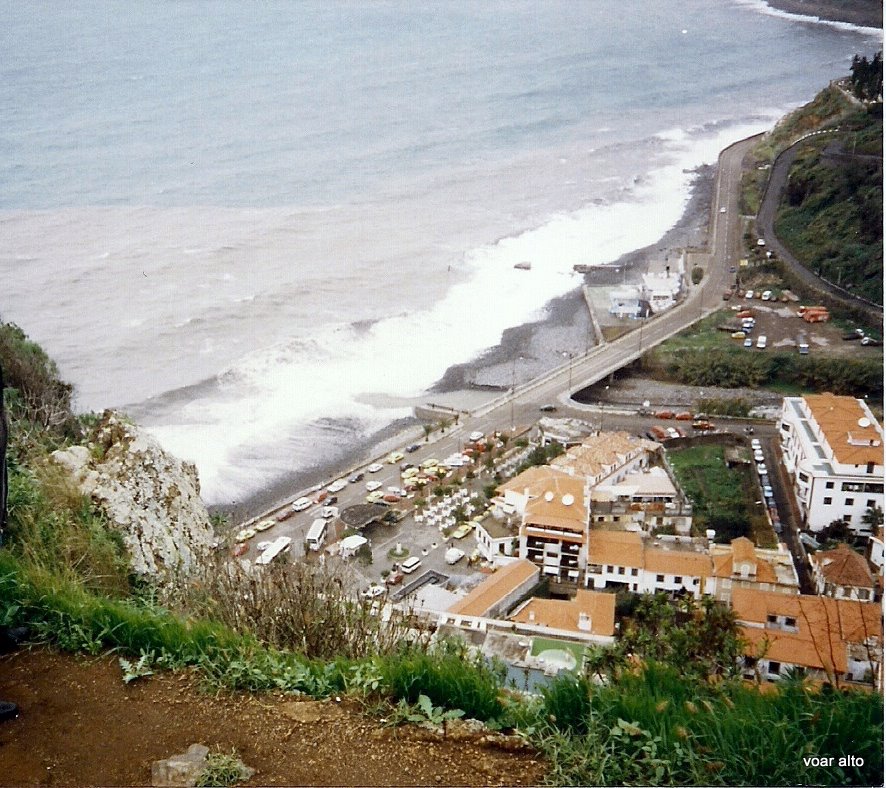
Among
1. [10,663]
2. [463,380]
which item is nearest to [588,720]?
[10,663]

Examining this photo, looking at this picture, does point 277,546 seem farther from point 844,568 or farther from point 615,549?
point 844,568

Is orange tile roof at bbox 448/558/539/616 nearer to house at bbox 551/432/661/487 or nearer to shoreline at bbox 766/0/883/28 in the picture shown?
house at bbox 551/432/661/487

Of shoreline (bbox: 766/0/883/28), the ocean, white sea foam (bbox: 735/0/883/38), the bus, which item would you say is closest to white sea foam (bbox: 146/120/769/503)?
the ocean

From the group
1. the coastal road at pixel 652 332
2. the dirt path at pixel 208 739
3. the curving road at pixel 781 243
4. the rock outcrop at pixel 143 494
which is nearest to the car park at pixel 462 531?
the coastal road at pixel 652 332

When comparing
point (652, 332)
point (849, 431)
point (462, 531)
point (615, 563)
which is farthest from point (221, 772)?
point (652, 332)

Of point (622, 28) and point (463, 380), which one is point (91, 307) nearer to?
point (463, 380)

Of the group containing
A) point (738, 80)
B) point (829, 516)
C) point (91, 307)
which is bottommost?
point (829, 516)
